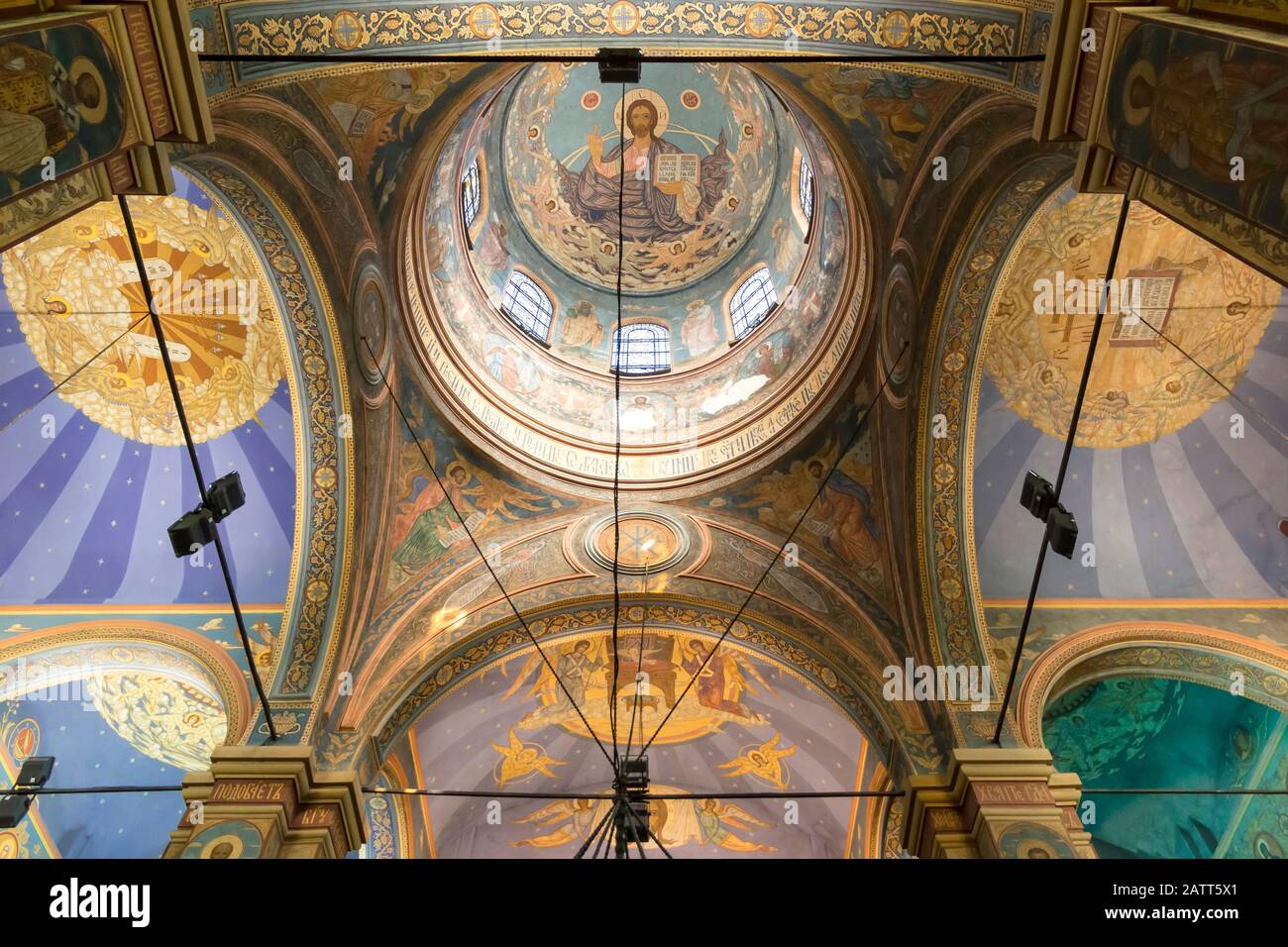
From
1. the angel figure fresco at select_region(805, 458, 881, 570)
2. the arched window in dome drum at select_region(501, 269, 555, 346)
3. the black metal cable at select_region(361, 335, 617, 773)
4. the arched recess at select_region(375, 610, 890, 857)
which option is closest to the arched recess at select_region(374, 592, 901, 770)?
the arched recess at select_region(375, 610, 890, 857)

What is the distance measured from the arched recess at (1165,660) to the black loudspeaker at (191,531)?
26.0 feet

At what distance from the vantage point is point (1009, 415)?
11.1 meters

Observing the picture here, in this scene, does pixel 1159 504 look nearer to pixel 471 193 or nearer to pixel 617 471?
pixel 617 471

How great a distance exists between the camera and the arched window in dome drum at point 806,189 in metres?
13.3

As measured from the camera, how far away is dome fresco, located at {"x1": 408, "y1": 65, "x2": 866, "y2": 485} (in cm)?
1228

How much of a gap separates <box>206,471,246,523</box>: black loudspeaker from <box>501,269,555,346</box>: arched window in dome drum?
21.9 feet

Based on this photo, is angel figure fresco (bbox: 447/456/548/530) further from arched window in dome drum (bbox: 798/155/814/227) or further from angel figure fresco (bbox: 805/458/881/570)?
arched window in dome drum (bbox: 798/155/814/227)

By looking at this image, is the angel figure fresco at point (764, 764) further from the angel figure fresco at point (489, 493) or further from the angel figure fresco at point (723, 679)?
the angel figure fresco at point (489, 493)

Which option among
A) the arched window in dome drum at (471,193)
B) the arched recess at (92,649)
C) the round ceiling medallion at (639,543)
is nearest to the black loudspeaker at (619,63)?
the round ceiling medallion at (639,543)

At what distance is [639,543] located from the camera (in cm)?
1249

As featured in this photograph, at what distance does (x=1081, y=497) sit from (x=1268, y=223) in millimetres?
7841

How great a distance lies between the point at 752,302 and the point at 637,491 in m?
3.91
